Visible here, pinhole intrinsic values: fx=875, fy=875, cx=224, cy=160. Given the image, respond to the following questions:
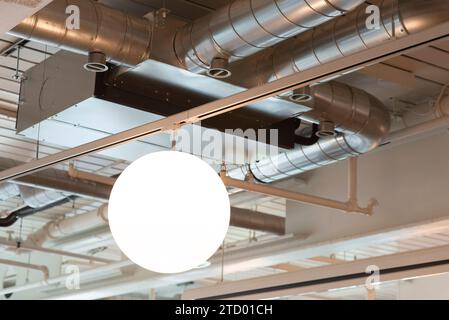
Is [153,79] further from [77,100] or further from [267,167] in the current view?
[267,167]

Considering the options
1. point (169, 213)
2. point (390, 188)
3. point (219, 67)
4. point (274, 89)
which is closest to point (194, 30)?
point (219, 67)

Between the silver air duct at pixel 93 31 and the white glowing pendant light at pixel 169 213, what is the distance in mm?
1033

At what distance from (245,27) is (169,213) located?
104 centimetres

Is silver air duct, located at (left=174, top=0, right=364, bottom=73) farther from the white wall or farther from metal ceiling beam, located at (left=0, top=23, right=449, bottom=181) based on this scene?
the white wall

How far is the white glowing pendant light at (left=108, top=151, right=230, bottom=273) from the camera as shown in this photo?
2.30 metres

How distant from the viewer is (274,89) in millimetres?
2715

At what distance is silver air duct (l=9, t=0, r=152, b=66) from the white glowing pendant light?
3.39ft

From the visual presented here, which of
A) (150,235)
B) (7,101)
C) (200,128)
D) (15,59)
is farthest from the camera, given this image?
(7,101)

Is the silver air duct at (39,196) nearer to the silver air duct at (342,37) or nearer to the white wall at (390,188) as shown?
the white wall at (390,188)

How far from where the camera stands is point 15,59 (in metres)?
4.23

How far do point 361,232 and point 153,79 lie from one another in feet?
7.29

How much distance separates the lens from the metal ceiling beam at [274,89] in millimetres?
2357

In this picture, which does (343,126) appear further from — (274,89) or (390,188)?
(274,89)
